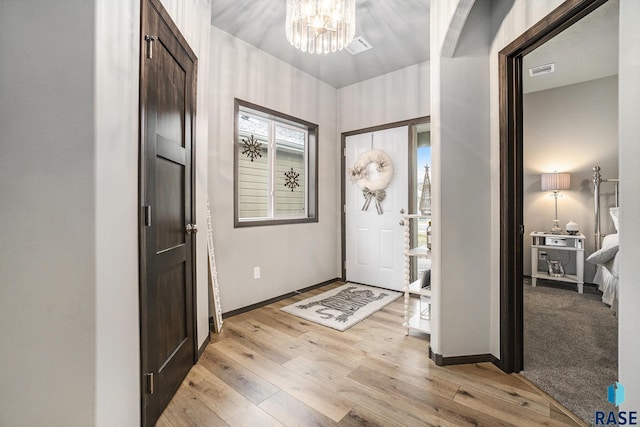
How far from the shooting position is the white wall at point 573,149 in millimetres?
3783

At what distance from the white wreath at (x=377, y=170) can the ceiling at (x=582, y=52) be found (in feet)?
5.50

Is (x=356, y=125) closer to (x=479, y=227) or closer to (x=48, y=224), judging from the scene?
(x=479, y=227)

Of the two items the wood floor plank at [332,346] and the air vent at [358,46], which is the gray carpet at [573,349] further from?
the air vent at [358,46]

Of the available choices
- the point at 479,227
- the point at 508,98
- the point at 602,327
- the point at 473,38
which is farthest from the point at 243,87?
the point at 602,327

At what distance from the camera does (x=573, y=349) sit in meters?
2.19

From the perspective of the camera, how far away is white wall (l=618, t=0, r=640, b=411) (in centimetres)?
107

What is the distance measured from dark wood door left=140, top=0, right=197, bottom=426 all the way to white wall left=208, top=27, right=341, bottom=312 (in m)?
0.81

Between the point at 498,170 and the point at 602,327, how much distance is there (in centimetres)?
198

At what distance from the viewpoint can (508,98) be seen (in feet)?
6.17

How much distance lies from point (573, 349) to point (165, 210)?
3.04 metres

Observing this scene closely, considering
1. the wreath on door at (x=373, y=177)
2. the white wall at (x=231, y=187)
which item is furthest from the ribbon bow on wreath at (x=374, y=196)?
the white wall at (x=231, y=187)

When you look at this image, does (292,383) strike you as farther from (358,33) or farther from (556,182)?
(556,182)

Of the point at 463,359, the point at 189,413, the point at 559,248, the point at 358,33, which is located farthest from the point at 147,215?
the point at 559,248

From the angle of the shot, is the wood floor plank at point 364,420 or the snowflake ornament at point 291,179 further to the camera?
the snowflake ornament at point 291,179
